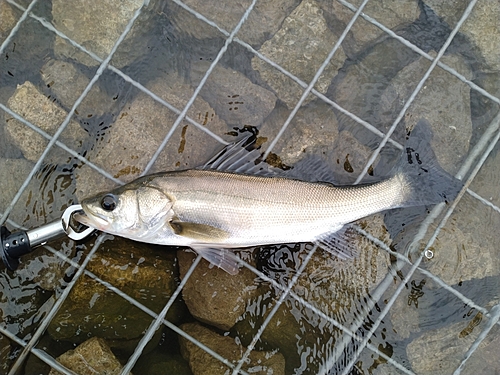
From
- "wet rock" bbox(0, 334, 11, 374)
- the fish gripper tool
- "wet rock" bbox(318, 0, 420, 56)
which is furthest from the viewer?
"wet rock" bbox(318, 0, 420, 56)

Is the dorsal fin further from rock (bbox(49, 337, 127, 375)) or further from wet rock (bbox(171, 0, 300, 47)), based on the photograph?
rock (bbox(49, 337, 127, 375))

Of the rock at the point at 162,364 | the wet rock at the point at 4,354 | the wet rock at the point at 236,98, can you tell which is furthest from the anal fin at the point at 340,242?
the wet rock at the point at 4,354

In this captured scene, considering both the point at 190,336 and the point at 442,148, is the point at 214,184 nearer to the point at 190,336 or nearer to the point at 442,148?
the point at 190,336

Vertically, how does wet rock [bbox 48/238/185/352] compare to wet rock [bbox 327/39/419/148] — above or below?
below

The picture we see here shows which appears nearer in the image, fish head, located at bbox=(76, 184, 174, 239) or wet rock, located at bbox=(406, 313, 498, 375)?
fish head, located at bbox=(76, 184, 174, 239)

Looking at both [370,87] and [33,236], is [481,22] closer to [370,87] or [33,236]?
[370,87]

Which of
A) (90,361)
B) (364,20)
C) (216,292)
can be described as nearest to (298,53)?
(364,20)

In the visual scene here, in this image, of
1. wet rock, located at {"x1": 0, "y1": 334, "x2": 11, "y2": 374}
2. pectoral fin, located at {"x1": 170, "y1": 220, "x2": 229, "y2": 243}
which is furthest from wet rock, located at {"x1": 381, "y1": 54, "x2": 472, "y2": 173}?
wet rock, located at {"x1": 0, "y1": 334, "x2": 11, "y2": 374}
